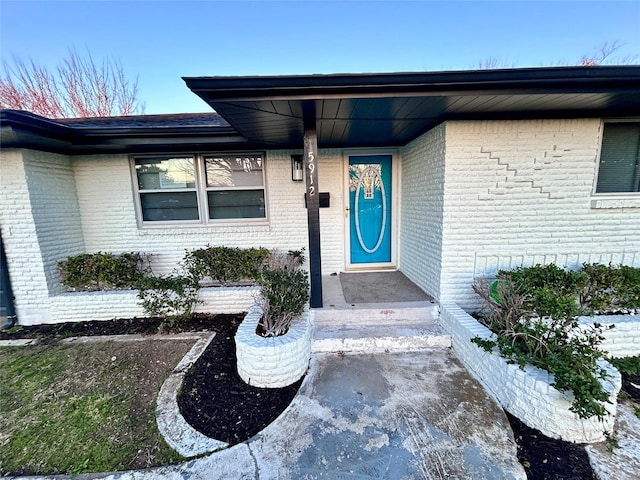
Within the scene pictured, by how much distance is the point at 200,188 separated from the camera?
4.94 meters

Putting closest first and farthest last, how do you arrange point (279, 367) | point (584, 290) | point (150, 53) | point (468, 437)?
point (468, 437), point (279, 367), point (584, 290), point (150, 53)

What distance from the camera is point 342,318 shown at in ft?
11.5

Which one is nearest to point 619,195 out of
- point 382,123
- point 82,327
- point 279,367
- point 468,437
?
point 382,123

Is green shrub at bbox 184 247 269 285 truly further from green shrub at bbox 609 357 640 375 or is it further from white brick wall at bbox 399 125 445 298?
green shrub at bbox 609 357 640 375

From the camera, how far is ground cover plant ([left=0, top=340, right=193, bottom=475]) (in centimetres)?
196

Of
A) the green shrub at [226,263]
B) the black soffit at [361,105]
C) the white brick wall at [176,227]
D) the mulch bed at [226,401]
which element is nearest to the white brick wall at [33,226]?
the black soffit at [361,105]

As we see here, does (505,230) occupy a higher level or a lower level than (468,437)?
higher

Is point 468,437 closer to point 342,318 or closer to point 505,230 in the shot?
point 342,318

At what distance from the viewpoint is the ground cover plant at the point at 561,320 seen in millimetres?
1906

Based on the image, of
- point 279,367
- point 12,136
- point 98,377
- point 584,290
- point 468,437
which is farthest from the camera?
point 12,136

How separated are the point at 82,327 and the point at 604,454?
5.94 meters

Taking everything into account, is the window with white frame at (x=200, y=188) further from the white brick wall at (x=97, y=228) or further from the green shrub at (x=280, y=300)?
the green shrub at (x=280, y=300)

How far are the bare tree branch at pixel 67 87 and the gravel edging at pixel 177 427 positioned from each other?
12987 mm

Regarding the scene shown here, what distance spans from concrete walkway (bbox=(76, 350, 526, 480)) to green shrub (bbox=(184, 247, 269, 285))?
2.22 metres
